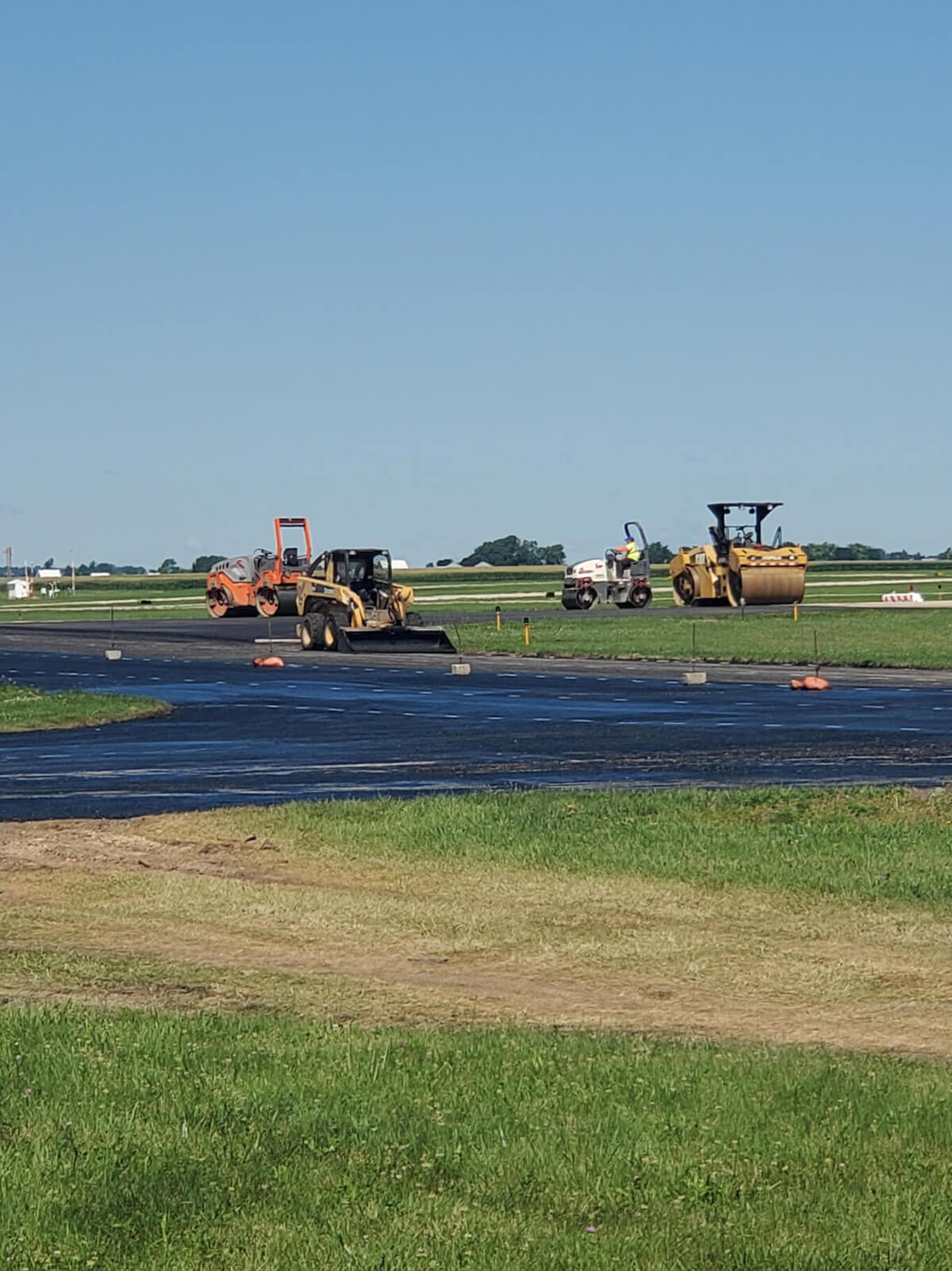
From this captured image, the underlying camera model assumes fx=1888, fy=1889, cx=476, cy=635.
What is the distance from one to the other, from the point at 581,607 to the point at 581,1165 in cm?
7992

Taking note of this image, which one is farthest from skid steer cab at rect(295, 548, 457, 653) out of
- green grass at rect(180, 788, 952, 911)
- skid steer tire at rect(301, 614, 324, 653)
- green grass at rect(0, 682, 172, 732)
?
green grass at rect(180, 788, 952, 911)

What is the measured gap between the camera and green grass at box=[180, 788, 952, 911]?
1552 centimetres

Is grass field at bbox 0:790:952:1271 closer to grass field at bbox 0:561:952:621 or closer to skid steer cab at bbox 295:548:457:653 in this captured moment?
skid steer cab at bbox 295:548:457:653

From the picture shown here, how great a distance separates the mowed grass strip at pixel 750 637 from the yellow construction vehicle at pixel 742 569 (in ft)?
8.87

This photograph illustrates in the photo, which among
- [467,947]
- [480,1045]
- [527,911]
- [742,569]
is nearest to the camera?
[480,1045]

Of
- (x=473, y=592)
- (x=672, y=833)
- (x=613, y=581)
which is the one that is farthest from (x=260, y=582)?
(x=672, y=833)

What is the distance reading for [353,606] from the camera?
58.3m

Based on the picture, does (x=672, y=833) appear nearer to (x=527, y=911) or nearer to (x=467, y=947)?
(x=527, y=911)

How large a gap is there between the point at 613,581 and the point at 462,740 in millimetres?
59047

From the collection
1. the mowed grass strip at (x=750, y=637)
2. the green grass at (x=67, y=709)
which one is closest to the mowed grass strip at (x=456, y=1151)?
the green grass at (x=67, y=709)

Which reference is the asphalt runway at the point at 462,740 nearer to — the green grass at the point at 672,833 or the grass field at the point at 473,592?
the green grass at the point at 672,833

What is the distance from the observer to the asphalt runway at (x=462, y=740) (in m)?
22.8

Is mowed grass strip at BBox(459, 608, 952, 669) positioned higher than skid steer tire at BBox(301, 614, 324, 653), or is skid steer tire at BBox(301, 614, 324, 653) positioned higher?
skid steer tire at BBox(301, 614, 324, 653)

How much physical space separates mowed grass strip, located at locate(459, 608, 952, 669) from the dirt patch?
33.4m
